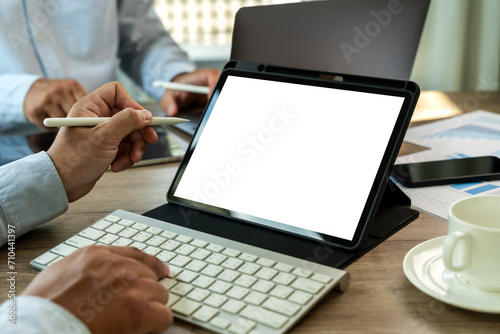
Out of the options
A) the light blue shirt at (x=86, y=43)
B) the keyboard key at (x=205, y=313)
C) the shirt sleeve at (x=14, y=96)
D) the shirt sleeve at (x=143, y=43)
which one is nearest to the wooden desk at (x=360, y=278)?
the keyboard key at (x=205, y=313)

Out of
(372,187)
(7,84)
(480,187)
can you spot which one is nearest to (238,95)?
(372,187)

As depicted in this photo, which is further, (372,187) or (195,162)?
(195,162)

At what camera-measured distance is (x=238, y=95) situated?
2.33ft

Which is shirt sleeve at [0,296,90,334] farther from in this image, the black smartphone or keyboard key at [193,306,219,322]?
the black smartphone

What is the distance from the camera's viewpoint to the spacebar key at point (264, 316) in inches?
16.8

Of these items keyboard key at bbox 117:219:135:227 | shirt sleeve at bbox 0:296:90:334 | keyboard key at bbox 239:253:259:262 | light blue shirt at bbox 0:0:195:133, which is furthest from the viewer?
light blue shirt at bbox 0:0:195:133

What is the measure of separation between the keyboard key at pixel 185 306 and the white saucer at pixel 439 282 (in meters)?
0.20

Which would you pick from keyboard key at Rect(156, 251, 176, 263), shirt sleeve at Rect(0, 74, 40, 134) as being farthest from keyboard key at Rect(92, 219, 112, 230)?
shirt sleeve at Rect(0, 74, 40, 134)

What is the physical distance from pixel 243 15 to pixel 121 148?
368 mm

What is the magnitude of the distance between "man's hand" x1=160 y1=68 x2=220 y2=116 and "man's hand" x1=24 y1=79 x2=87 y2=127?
20 centimetres

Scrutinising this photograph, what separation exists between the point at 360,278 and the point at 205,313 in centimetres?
17

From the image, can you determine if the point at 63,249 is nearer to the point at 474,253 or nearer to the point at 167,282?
the point at 167,282

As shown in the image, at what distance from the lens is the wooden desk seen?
1.45 feet

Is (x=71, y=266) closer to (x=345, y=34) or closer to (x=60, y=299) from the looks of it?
(x=60, y=299)
